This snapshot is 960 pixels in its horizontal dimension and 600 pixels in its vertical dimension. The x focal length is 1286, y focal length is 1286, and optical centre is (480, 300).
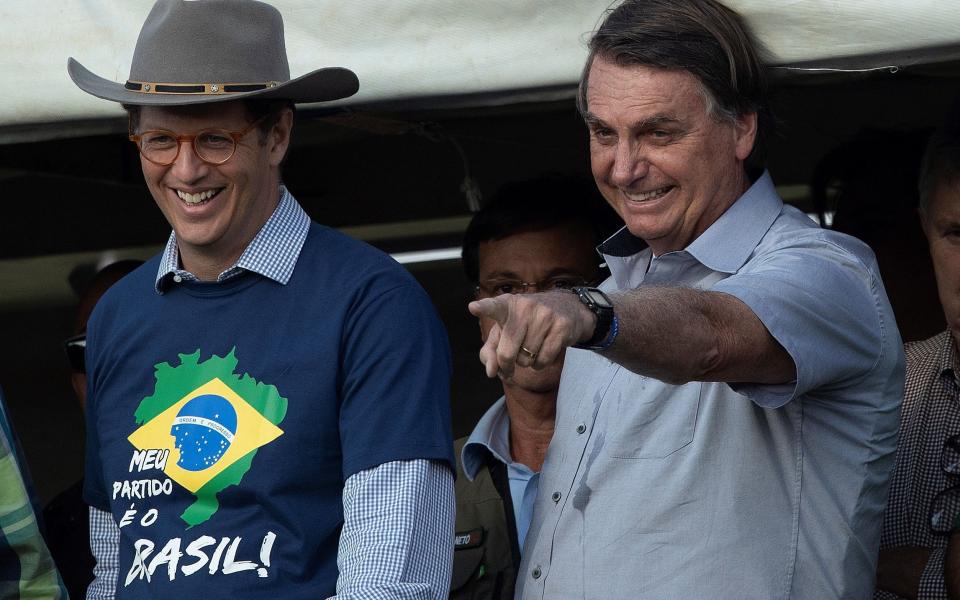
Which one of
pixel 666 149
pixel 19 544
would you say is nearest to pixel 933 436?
pixel 666 149

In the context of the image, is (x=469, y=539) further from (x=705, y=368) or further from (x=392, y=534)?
(x=705, y=368)

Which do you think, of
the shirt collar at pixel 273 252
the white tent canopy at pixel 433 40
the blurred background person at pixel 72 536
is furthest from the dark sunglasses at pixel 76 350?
the shirt collar at pixel 273 252

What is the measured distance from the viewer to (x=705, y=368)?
1536 millimetres

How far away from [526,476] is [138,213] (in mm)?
1751

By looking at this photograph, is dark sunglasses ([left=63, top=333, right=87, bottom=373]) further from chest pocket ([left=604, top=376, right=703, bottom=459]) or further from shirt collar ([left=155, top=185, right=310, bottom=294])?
chest pocket ([left=604, top=376, right=703, bottom=459])

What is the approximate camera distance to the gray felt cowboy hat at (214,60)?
2041 mm

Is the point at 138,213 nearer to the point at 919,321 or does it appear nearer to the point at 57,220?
the point at 57,220

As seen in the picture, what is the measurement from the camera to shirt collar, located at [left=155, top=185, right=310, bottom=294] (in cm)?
200

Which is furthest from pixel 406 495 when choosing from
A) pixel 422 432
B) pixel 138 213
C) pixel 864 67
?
pixel 138 213

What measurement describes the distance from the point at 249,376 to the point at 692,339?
2.35ft

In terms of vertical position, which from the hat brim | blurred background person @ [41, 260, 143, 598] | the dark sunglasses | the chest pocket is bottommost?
blurred background person @ [41, 260, 143, 598]

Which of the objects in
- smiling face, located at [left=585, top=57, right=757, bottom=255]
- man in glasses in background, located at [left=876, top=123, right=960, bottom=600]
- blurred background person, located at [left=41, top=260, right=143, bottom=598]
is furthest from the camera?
blurred background person, located at [left=41, top=260, right=143, bottom=598]

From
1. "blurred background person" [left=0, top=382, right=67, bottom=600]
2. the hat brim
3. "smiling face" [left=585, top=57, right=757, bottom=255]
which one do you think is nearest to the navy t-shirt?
"blurred background person" [left=0, top=382, right=67, bottom=600]

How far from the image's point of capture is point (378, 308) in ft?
6.18
